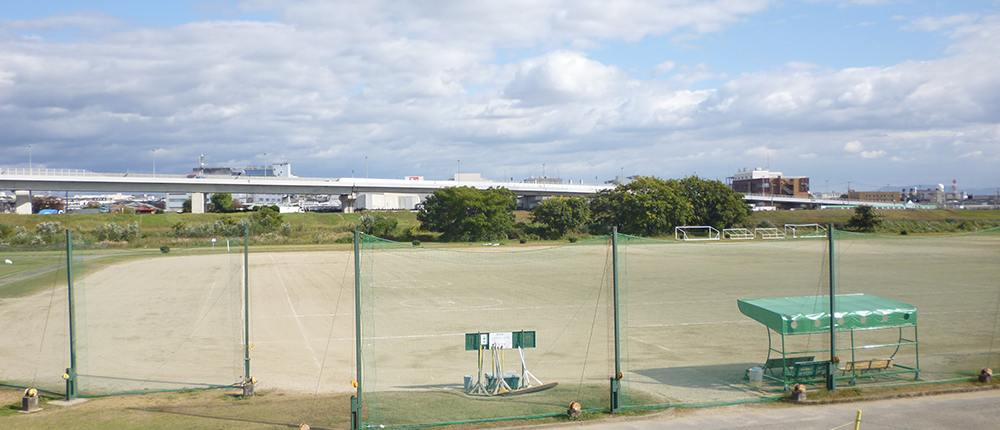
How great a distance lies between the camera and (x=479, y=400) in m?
9.66

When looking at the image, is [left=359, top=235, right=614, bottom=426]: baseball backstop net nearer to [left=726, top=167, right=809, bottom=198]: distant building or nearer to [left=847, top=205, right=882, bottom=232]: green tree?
[left=847, top=205, right=882, bottom=232]: green tree

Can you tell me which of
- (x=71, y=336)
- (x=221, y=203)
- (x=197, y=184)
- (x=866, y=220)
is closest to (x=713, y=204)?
(x=866, y=220)

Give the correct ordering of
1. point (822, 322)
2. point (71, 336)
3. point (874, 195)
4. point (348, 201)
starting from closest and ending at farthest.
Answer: point (71, 336) → point (822, 322) → point (348, 201) → point (874, 195)

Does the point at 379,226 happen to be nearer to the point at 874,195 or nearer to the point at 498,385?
the point at 498,385

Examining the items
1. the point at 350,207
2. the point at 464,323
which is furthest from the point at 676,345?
the point at 350,207

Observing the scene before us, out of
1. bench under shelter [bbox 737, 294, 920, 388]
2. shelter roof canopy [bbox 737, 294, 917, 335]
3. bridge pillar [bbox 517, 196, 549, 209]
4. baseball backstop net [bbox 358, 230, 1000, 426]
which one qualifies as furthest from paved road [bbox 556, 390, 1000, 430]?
bridge pillar [bbox 517, 196, 549, 209]

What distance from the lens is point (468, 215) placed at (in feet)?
195

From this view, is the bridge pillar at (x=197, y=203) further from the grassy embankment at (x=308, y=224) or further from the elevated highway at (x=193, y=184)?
the grassy embankment at (x=308, y=224)

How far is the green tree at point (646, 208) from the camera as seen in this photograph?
5931 centimetres

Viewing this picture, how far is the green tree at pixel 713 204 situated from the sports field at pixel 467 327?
120ft

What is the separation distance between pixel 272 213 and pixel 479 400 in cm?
6166

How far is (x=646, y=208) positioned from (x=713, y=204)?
973 cm

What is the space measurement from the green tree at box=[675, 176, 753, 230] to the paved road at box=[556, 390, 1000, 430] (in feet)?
181

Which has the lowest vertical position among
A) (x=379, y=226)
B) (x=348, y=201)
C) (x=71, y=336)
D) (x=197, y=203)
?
(x=71, y=336)
